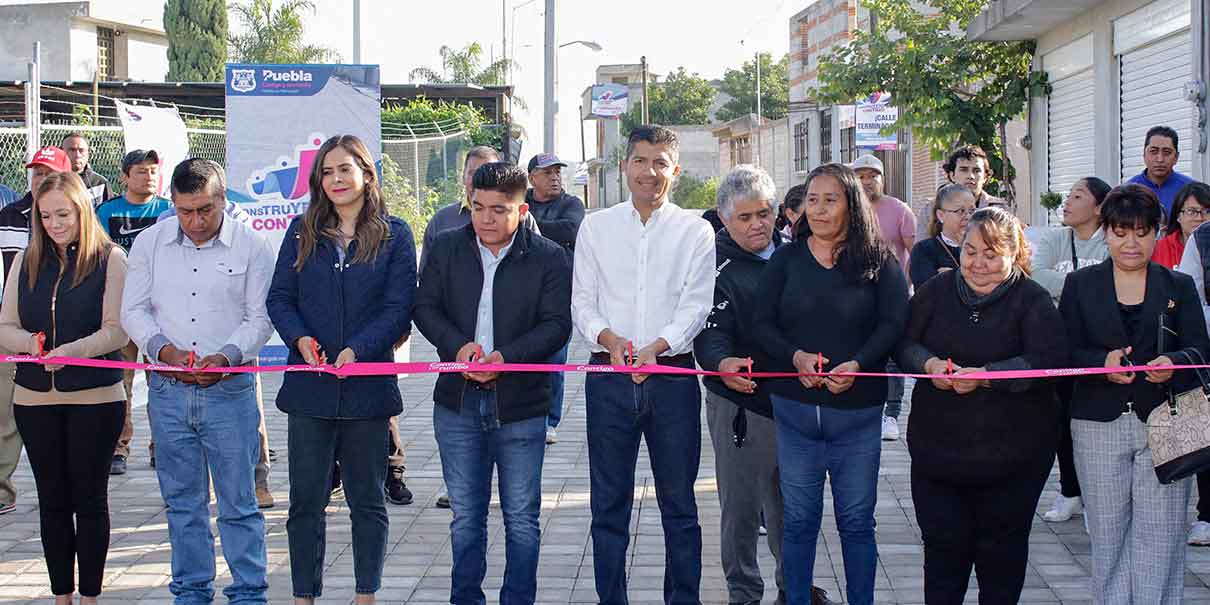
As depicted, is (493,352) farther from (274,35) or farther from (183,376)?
(274,35)

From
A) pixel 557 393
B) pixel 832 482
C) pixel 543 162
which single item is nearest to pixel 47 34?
pixel 543 162

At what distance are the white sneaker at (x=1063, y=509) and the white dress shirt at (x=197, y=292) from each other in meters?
4.37

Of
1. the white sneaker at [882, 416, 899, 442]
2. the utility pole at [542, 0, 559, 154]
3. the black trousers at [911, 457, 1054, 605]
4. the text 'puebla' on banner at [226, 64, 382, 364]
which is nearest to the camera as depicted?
the black trousers at [911, 457, 1054, 605]

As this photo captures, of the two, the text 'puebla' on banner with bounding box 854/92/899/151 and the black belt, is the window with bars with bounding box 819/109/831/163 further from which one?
the black belt

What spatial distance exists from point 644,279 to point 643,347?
0.28 meters

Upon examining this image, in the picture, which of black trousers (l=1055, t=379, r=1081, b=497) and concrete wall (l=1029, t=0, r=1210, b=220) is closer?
black trousers (l=1055, t=379, r=1081, b=497)

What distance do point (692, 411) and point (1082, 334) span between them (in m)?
1.55

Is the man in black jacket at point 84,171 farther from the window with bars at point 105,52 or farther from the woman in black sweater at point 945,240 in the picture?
the window with bars at point 105,52

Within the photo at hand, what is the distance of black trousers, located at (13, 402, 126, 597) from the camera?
18.1ft

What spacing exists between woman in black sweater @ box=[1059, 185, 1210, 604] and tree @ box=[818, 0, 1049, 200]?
10.5 m

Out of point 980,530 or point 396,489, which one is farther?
point 396,489

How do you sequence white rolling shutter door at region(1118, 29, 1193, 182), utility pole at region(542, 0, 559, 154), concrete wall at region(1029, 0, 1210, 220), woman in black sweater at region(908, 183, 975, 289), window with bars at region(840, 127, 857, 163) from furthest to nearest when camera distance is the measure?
window with bars at region(840, 127, 857, 163), utility pole at region(542, 0, 559, 154), concrete wall at region(1029, 0, 1210, 220), white rolling shutter door at region(1118, 29, 1193, 182), woman in black sweater at region(908, 183, 975, 289)

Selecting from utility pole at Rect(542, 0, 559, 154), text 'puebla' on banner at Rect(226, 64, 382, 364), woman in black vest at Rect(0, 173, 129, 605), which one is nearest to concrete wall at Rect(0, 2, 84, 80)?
utility pole at Rect(542, 0, 559, 154)

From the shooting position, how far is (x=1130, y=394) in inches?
202
